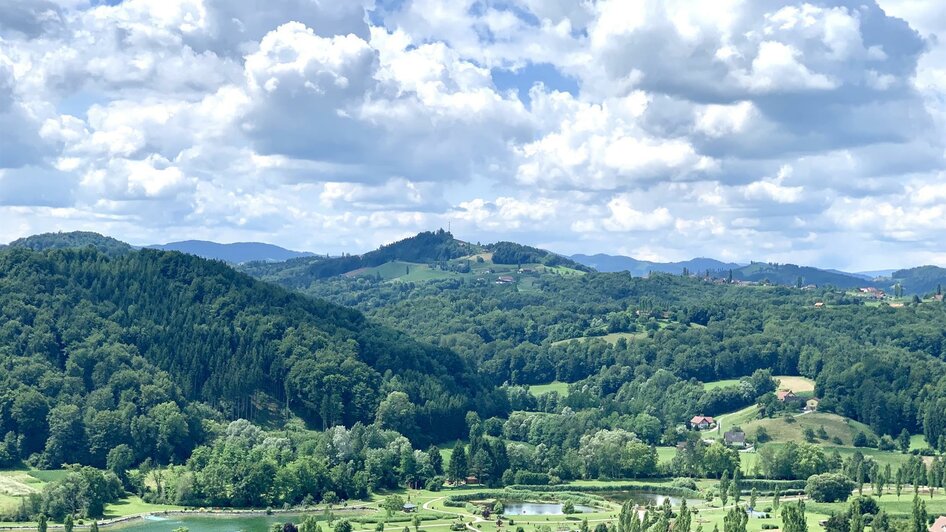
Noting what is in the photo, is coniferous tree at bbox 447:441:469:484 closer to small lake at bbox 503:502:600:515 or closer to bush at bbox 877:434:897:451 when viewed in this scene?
small lake at bbox 503:502:600:515

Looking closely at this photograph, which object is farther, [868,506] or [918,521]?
[868,506]

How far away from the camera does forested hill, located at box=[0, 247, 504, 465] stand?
159750mm

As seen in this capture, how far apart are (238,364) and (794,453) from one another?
8225cm

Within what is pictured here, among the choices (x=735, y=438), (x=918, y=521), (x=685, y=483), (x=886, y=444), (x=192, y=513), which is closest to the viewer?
(x=918, y=521)

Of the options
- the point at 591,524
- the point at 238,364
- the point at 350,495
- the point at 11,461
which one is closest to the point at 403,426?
the point at 238,364

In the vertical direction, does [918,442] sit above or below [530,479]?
above

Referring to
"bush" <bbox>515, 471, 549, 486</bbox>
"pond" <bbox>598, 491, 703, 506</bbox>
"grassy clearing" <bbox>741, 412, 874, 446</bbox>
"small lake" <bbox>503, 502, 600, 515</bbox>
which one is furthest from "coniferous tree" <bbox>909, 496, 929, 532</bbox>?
"grassy clearing" <bbox>741, 412, 874, 446</bbox>

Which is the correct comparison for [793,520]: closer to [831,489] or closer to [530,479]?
[831,489]

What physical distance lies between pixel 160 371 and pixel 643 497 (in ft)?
239

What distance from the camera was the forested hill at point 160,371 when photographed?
160 metres

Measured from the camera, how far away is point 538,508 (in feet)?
441

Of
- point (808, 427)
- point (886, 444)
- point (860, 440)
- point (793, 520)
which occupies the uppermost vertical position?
point (808, 427)

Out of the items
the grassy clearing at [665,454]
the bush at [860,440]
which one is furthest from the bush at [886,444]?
A: the grassy clearing at [665,454]

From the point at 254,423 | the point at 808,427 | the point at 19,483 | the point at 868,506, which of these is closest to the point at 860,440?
the point at 808,427
